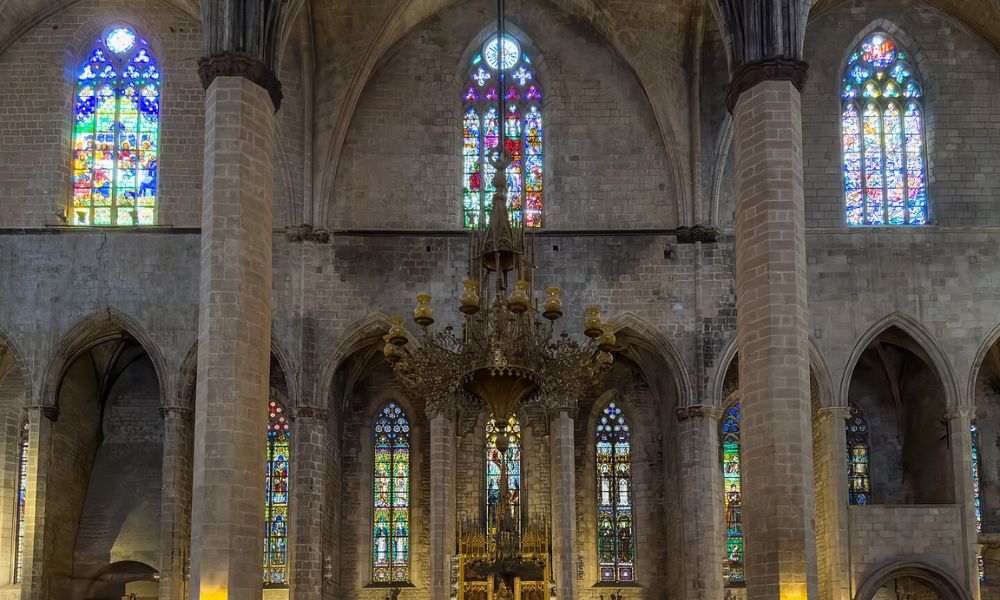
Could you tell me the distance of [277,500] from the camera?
1267 inches

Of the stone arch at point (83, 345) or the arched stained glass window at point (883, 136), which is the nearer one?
the stone arch at point (83, 345)

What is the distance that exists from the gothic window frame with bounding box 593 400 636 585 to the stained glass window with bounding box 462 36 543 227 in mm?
5159

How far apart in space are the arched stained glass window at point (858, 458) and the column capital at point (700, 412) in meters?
3.72

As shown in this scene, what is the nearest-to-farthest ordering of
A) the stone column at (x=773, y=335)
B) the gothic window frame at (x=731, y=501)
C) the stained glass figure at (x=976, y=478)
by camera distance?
the stone column at (x=773, y=335) → the stained glass figure at (x=976, y=478) → the gothic window frame at (x=731, y=501)

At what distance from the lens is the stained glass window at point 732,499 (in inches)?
1273

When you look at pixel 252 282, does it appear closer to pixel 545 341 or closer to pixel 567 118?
pixel 545 341

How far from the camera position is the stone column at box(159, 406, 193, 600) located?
94.6 feet

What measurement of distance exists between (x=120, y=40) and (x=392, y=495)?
11.1m

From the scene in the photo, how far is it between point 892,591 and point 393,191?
13.2 metres

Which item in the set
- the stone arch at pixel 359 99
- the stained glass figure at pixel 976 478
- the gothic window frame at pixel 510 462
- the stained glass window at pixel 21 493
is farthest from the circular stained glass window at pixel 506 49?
the stained glass figure at pixel 976 478

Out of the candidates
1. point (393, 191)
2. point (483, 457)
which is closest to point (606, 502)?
point (483, 457)

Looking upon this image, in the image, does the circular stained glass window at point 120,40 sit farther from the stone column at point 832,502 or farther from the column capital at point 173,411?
the stone column at point 832,502

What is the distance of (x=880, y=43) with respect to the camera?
31.7 m

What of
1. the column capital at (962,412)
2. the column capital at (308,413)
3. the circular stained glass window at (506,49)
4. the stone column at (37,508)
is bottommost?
the stone column at (37,508)
